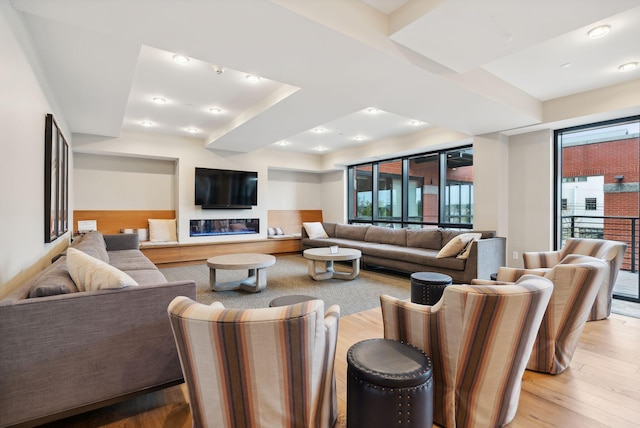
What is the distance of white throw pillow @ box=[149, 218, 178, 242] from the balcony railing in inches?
281

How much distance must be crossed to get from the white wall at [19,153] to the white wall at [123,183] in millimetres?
3757

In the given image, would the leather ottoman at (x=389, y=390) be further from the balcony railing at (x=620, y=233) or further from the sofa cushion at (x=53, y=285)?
the balcony railing at (x=620, y=233)

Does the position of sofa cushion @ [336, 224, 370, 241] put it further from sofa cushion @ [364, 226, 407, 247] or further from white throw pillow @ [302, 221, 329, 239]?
white throw pillow @ [302, 221, 329, 239]

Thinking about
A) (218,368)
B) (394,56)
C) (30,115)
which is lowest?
(218,368)

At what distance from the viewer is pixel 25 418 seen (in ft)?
4.67

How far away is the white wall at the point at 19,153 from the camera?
1698mm

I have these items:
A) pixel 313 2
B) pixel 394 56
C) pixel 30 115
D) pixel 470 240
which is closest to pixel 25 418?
pixel 30 115

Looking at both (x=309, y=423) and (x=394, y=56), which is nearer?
(x=309, y=423)

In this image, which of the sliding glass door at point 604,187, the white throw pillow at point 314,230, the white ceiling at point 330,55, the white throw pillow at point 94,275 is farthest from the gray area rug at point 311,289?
the white ceiling at point 330,55

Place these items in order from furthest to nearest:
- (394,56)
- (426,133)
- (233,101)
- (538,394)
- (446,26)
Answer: (426,133)
(233,101)
(394,56)
(446,26)
(538,394)

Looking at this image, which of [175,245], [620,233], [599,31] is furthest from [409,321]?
[175,245]

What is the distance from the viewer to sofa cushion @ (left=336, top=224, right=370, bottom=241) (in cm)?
678

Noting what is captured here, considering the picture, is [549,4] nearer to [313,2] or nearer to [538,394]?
[313,2]

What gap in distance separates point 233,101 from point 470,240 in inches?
156
